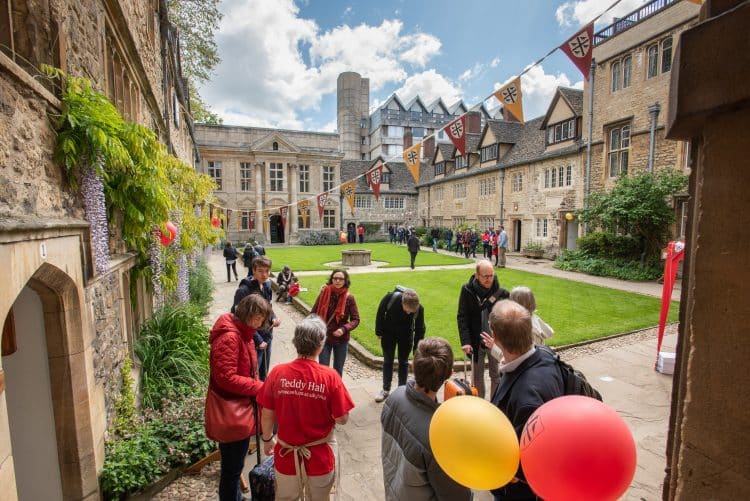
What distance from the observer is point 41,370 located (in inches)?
120

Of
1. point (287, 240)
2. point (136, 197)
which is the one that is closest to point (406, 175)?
point (287, 240)

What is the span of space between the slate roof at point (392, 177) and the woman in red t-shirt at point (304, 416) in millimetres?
37491

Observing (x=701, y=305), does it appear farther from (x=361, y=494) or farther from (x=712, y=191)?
(x=361, y=494)

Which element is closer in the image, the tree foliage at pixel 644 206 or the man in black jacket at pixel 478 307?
the man in black jacket at pixel 478 307

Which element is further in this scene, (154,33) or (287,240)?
(287,240)

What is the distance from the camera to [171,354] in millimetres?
5699

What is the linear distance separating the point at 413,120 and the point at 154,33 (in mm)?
53396

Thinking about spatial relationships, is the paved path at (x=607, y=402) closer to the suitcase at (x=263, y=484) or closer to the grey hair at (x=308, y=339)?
the suitcase at (x=263, y=484)

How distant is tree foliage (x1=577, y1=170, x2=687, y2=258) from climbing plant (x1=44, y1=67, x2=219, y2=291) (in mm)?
16607

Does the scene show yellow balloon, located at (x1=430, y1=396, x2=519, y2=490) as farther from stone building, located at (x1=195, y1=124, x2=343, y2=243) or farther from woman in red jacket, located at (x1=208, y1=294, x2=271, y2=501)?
stone building, located at (x1=195, y1=124, x2=343, y2=243)

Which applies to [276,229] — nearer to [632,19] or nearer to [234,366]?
[632,19]

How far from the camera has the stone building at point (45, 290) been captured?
2322mm

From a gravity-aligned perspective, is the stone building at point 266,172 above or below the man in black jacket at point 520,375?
above

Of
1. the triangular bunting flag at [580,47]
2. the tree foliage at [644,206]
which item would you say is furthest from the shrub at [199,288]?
the tree foliage at [644,206]
